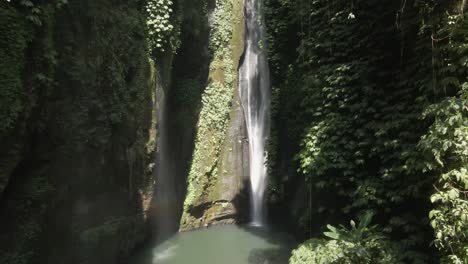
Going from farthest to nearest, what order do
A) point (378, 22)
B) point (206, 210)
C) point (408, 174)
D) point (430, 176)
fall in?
point (206, 210), point (378, 22), point (408, 174), point (430, 176)

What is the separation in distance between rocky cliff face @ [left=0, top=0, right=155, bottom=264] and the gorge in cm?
3

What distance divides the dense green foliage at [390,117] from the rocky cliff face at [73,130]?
4.15 metres

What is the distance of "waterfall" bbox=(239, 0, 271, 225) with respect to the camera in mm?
12617

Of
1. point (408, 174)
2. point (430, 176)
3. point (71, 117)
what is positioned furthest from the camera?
point (71, 117)

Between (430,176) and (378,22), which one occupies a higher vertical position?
(378,22)

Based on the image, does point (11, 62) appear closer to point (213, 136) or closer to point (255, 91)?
point (213, 136)

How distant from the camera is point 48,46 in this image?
520cm

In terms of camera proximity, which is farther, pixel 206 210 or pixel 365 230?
pixel 206 210

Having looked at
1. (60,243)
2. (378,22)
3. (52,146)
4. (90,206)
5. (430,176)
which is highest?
(378,22)

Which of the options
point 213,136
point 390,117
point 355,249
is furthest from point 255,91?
point 355,249

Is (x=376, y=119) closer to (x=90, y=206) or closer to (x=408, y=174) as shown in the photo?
(x=408, y=174)

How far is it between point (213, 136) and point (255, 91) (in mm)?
2686

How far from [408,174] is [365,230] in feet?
3.91

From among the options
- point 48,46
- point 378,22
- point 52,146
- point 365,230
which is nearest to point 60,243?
point 52,146
